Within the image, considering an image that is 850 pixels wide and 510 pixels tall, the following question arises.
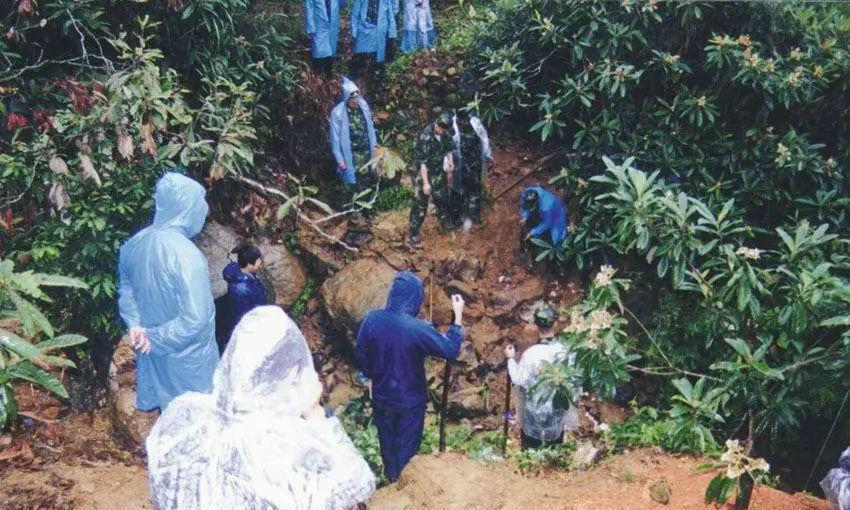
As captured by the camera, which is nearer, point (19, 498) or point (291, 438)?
point (291, 438)

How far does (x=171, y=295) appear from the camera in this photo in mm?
4312

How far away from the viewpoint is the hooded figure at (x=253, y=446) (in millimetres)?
2762

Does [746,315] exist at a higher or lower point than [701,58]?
lower

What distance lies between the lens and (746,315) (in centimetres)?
422

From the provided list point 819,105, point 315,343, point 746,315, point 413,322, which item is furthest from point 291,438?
point 819,105

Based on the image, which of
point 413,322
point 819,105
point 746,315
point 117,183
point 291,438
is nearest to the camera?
point 291,438

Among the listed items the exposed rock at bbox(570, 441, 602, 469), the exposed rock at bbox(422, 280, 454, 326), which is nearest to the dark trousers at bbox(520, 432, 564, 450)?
the exposed rock at bbox(570, 441, 602, 469)

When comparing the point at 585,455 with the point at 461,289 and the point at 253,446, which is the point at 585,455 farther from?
the point at 253,446

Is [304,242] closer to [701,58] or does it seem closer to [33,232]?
[33,232]

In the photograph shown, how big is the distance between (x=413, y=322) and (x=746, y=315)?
2055mm

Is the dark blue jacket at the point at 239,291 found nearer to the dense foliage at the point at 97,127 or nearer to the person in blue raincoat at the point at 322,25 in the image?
the dense foliage at the point at 97,127

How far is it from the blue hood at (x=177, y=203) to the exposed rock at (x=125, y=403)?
191 cm

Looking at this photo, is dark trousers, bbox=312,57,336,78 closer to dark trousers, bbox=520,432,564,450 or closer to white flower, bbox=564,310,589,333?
dark trousers, bbox=520,432,564,450

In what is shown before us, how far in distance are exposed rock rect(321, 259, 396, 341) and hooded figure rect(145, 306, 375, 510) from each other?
3.98m
